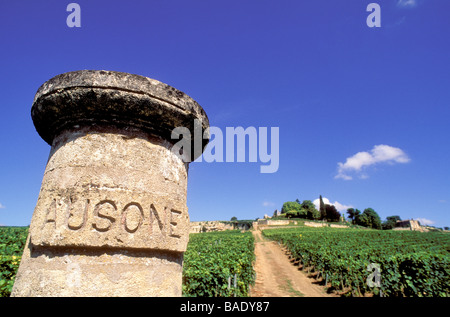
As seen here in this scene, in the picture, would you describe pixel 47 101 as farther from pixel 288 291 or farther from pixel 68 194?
pixel 288 291

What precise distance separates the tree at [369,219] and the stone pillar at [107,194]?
89.2 meters

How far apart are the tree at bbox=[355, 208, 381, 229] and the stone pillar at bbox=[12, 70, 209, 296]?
89173 mm

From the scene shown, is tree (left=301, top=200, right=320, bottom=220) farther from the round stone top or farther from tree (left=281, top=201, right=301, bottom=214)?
the round stone top

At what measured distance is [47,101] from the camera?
162cm

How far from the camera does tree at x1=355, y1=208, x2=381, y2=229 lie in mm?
75812

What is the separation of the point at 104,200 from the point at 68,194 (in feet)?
0.74

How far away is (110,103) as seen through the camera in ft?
5.12

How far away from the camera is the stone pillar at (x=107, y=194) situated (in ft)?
4.68

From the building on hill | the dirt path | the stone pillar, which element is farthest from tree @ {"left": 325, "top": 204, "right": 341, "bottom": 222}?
the stone pillar

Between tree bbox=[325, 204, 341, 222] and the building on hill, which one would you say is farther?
tree bbox=[325, 204, 341, 222]
